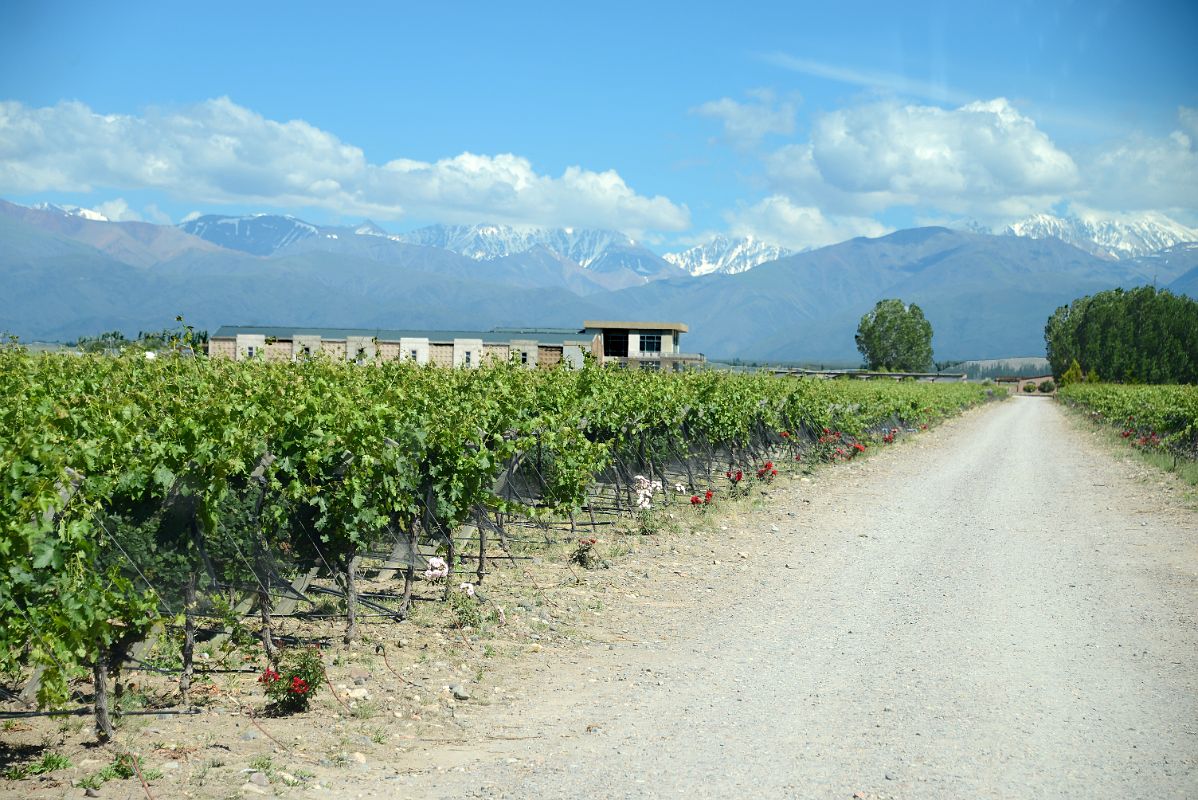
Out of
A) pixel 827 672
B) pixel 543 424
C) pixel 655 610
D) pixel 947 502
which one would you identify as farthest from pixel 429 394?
pixel 947 502

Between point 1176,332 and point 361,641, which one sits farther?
point 1176,332

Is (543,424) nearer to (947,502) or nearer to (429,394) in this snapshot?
(429,394)

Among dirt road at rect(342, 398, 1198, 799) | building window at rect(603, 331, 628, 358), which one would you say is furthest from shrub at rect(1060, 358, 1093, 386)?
dirt road at rect(342, 398, 1198, 799)

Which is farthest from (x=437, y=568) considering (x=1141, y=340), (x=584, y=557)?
(x=1141, y=340)

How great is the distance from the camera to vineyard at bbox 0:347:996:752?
537 centimetres

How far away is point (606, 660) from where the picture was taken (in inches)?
323

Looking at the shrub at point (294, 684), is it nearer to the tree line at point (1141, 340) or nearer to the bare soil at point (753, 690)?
the bare soil at point (753, 690)

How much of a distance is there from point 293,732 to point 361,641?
1.89 meters

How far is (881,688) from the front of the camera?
7359 mm

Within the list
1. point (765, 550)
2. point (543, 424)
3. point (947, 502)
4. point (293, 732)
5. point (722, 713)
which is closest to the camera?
point (293, 732)

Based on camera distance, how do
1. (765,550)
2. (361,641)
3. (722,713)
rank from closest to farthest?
(722,713) → (361,641) → (765,550)

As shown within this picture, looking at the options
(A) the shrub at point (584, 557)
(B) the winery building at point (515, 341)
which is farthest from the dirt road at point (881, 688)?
(B) the winery building at point (515, 341)

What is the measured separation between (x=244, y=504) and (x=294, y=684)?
62.3 inches

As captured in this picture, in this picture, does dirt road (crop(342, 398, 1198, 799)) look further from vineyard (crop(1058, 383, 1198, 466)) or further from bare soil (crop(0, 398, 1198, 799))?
vineyard (crop(1058, 383, 1198, 466))
